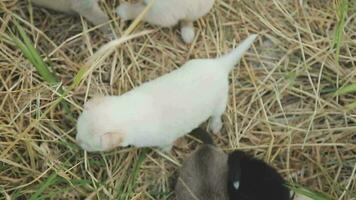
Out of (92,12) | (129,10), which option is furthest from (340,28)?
(92,12)

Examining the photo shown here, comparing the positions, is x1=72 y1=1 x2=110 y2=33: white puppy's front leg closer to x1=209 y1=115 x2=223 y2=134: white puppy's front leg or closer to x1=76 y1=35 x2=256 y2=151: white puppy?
x1=76 y1=35 x2=256 y2=151: white puppy

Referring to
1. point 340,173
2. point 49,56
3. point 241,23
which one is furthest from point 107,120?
point 340,173

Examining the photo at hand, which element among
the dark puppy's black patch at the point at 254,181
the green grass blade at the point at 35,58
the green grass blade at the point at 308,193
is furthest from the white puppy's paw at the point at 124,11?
the green grass blade at the point at 308,193

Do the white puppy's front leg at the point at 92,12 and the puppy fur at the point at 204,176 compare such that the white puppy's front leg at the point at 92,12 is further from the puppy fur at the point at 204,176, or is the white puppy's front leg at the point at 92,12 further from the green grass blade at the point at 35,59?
the puppy fur at the point at 204,176

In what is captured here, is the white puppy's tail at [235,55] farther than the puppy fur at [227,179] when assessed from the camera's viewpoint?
Yes

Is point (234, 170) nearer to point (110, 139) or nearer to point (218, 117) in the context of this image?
point (218, 117)

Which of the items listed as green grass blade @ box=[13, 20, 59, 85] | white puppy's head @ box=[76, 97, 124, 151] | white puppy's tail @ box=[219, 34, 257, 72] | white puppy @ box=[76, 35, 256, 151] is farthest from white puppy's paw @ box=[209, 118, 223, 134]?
green grass blade @ box=[13, 20, 59, 85]
